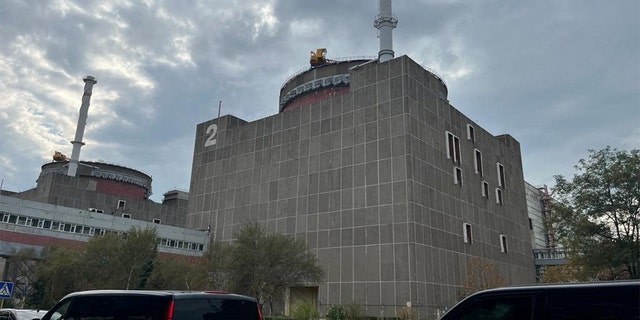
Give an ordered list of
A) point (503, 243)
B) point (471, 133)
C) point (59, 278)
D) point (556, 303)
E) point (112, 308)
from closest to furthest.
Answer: point (556, 303)
point (112, 308)
point (59, 278)
point (471, 133)
point (503, 243)

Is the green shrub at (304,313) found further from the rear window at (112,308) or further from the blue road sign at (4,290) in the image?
the rear window at (112,308)

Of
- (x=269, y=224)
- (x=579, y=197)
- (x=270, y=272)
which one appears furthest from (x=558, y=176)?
(x=269, y=224)

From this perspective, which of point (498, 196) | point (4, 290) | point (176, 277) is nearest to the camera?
point (4, 290)

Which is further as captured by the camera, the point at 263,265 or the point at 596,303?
the point at 263,265

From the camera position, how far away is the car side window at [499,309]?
16.3 feet

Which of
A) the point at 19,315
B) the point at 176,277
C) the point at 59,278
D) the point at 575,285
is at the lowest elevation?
the point at 19,315

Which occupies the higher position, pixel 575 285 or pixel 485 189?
pixel 485 189

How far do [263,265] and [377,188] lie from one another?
A: 53.6 ft

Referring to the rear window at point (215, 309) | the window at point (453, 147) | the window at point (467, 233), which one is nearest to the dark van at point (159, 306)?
the rear window at point (215, 309)

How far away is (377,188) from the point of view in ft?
145

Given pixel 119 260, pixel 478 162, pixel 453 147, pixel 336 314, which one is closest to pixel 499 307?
pixel 336 314

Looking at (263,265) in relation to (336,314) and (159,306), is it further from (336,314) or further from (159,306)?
(159,306)

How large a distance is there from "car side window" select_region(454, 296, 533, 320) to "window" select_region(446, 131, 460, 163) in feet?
Answer: 148

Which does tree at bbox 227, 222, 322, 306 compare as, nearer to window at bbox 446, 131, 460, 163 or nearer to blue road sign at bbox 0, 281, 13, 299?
blue road sign at bbox 0, 281, 13, 299
